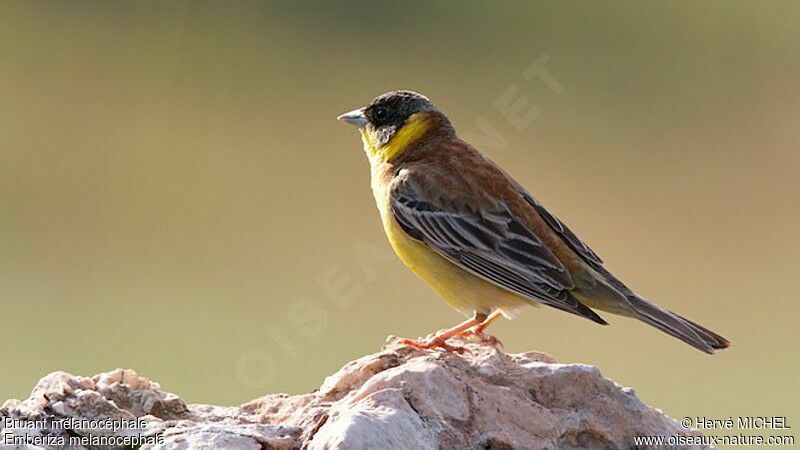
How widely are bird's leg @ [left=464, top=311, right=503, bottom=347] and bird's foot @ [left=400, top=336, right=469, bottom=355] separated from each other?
0.17 m

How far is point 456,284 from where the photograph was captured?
737 cm

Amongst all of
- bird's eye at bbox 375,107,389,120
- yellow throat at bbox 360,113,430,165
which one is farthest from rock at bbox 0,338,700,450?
bird's eye at bbox 375,107,389,120

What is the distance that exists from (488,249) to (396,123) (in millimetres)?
1281

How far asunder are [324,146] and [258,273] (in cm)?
555

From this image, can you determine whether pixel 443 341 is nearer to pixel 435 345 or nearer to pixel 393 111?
pixel 435 345

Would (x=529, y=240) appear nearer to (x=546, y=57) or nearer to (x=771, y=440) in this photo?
(x=771, y=440)

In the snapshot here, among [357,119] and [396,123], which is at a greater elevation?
[357,119]

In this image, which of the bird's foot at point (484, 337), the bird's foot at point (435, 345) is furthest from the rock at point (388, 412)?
the bird's foot at point (484, 337)

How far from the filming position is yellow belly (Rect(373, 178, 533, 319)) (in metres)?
7.31

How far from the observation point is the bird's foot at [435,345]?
600 centimetres

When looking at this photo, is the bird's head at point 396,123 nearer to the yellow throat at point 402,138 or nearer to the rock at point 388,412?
the yellow throat at point 402,138

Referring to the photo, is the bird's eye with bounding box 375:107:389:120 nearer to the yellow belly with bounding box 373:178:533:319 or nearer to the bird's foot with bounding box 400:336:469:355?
the yellow belly with bounding box 373:178:533:319

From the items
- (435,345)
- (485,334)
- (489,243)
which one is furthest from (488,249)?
(435,345)

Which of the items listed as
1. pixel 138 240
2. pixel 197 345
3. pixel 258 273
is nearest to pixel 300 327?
pixel 197 345
